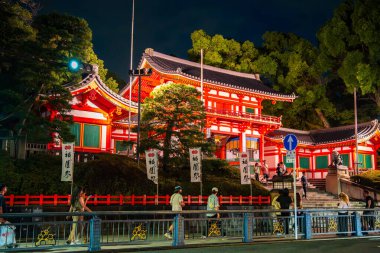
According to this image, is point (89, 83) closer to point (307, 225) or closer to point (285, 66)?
point (307, 225)

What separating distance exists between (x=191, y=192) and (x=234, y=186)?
2710 millimetres

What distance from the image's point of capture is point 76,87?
25.6 metres

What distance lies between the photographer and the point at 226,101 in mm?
40219

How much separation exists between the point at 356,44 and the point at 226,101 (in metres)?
12.5

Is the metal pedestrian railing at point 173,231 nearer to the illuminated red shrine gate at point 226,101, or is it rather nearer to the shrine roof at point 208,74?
the illuminated red shrine gate at point 226,101

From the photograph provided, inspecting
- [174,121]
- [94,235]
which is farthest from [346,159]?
[94,235]

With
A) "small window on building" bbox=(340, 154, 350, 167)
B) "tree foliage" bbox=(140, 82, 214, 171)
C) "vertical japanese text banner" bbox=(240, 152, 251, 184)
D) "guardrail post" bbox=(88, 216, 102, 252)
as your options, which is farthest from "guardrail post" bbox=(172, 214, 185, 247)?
"small window on building" bbox=(340, 154, 350, 167)

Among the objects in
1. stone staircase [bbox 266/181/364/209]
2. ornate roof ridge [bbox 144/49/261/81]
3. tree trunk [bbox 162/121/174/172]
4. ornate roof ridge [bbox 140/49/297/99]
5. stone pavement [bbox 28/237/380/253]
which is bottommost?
stone pavement [bbox 28/237/380/253]

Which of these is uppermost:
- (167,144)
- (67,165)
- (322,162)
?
(322,162)

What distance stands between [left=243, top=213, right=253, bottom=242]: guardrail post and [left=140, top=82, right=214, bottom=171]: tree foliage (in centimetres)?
1164

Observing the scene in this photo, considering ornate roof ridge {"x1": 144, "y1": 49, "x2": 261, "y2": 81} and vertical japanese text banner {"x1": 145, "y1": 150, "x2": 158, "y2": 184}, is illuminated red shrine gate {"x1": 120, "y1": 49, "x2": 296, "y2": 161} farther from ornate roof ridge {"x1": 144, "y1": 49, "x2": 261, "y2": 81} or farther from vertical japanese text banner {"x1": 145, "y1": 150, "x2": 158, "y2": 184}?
vertical japanese text banner {"x1": 145, "y1": 150, "x2": 158, "y2": 184}

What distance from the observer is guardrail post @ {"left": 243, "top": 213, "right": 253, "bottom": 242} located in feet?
40.7

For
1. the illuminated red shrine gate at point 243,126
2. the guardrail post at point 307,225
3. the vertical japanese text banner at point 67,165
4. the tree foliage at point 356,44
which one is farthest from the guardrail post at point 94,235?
the tree foliage at point 356,44

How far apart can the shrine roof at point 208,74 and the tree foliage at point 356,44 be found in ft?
23.6
